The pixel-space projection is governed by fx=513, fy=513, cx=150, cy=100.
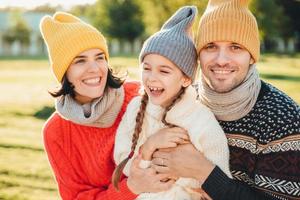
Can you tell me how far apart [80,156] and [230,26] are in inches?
65.0

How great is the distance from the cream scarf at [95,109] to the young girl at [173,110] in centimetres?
29

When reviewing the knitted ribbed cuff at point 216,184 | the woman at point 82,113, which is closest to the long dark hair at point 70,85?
the woman at point 82,113

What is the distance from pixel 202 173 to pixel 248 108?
0.53 m

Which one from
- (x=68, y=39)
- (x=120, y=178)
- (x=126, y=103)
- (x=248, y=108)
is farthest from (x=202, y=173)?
(x=68, y=39)

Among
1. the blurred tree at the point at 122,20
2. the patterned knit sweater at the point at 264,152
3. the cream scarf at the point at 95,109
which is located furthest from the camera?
the blurred tree at the point at 122,20

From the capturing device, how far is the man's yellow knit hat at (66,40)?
13.6 feet

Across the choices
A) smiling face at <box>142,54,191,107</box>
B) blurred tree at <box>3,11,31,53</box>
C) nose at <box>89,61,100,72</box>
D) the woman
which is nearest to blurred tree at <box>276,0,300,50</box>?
blurred tree at <box>3,11,31,53</box>

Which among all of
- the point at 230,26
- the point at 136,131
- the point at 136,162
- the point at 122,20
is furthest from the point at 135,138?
the point at 122,20

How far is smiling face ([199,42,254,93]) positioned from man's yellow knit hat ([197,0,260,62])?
2.2 inches

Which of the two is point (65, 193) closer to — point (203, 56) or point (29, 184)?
point (203, 56)

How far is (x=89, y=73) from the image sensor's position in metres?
4.03

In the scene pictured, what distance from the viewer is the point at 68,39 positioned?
420cm

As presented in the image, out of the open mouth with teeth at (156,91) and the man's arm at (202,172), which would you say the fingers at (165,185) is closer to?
the man's arm at (202,172)

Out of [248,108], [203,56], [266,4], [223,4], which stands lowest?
[266,4]
